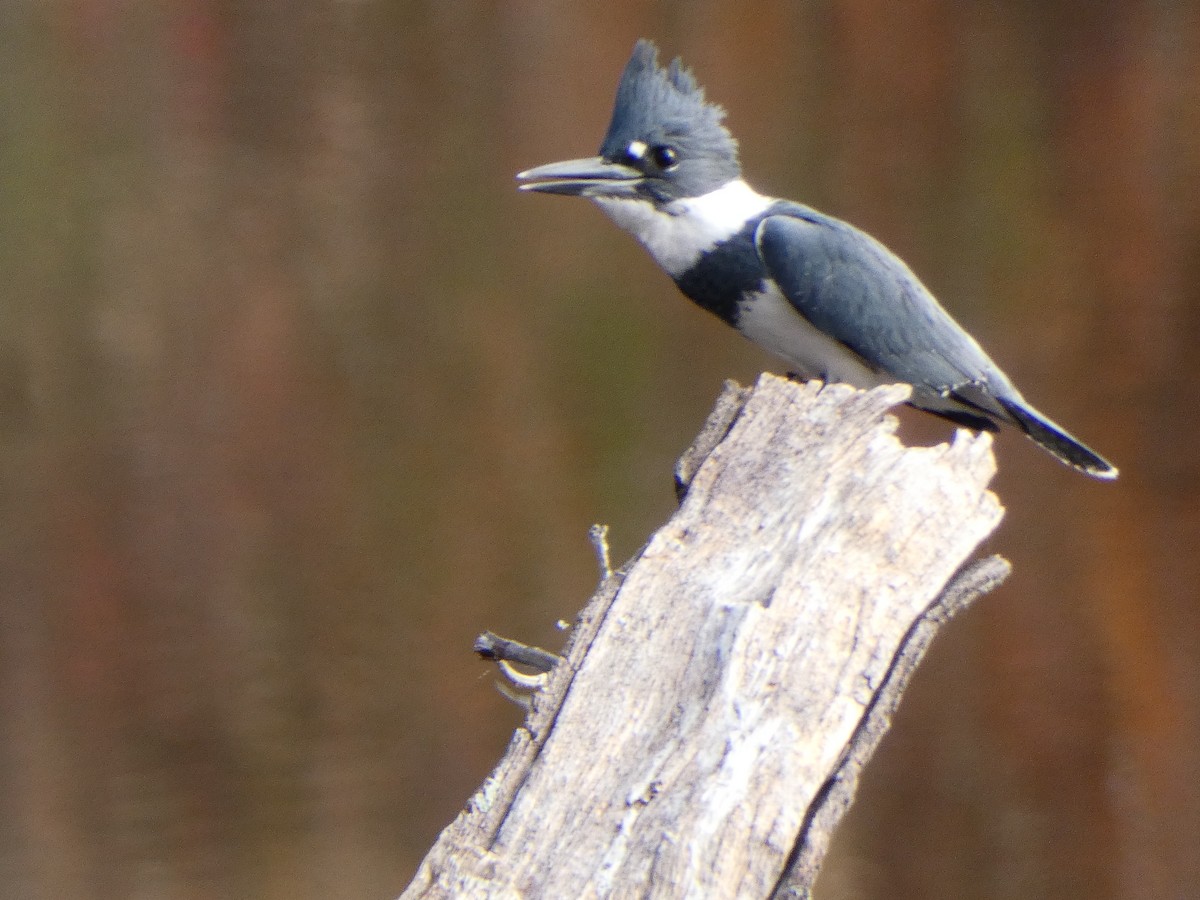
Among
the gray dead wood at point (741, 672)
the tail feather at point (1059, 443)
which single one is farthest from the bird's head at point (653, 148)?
the gray dead wood at point (741, 672)

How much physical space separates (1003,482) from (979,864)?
0.94m

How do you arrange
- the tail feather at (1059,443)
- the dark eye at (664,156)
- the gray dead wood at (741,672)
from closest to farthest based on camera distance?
the gray dead wood at (741,672) < the tail feather at (1059,443) < the dark eye at (664,156)

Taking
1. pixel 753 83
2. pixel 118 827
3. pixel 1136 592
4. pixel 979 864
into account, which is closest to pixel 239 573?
pixel 118 827

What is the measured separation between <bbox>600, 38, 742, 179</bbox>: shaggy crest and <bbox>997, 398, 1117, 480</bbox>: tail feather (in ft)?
2.65

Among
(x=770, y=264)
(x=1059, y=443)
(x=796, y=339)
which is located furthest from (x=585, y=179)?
(x=1059, y=443)

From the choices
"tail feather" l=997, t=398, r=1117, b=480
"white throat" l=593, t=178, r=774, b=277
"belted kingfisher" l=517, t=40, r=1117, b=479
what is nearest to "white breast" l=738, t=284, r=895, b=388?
"belted kingfisher" l=517, t=40, r=1117, b=479

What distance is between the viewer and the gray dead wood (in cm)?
137

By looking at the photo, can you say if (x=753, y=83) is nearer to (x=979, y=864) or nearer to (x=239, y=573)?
(x=239, y=573)

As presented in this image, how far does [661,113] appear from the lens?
2.71 meters

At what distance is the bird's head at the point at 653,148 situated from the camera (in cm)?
266

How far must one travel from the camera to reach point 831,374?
2.77 m

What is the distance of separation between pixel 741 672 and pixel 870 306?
1.32 metres

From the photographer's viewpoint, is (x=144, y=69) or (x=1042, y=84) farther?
(x=1042, y=84)

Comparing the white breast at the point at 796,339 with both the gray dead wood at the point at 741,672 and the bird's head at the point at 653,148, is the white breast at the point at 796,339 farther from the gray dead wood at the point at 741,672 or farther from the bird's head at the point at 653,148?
the gray dead wood at the point at 741,672
